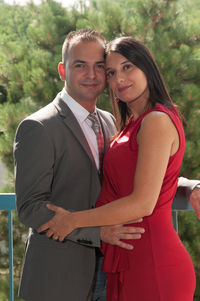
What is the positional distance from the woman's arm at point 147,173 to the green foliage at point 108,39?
12.3ft

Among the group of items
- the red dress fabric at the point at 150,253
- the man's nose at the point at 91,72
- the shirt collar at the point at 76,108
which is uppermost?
the man's nose at the point at 91,72

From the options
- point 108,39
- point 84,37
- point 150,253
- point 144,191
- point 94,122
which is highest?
point 84,37

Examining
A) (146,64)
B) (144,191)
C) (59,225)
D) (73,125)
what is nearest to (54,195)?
(59,225)

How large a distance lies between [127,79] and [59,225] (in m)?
0.69

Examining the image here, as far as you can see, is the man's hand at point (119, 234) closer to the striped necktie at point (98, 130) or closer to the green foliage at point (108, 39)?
the striped necktie at point (98, 130)

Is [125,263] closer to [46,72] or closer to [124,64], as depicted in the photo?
[124,64]

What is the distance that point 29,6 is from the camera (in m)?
6.86

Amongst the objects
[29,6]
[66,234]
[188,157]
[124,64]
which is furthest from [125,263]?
[29,6]

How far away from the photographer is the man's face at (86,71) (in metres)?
2.42

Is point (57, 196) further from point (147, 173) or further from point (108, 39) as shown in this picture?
point (108, 39)

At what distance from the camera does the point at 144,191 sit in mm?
1908

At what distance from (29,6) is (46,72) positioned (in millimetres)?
1195

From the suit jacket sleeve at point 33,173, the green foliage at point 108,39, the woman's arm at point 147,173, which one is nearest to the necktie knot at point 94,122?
the suit jacket sleeve at point 33,173

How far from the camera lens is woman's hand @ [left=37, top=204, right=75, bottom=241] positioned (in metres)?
2.04
